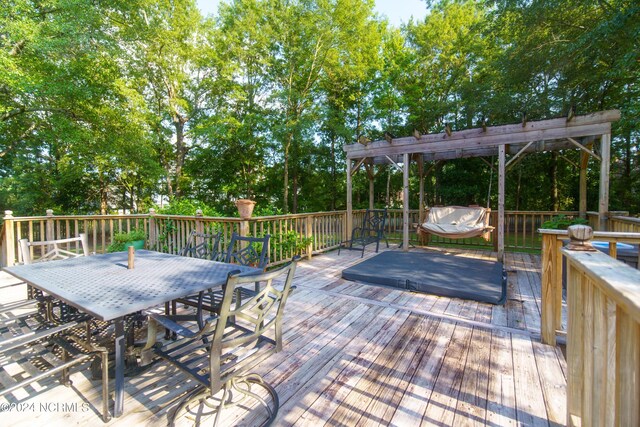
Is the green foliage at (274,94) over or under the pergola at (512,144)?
Answer: over

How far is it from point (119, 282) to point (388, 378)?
75.0 inches

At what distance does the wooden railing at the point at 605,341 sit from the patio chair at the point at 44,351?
2091mm

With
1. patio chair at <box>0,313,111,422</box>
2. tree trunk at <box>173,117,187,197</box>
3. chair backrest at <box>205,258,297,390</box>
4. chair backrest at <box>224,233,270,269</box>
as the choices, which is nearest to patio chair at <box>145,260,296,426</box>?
chair backrest at <box>205,258,297,390</box>

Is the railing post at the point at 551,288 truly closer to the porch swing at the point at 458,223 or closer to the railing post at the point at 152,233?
the porch swing at the point at 458,223

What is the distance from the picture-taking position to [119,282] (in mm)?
1874

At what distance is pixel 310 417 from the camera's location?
1545mm

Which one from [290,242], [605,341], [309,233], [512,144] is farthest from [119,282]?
[512,144]

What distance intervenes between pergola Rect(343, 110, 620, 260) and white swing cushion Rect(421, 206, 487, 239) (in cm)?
39

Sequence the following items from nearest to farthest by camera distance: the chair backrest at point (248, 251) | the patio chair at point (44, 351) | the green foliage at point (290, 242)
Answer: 1. the patio chair at point (44, 351)
2. the chair backrest at point (248, 251)
3. the green foliage at point (290, 242)

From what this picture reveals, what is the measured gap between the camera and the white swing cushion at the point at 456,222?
559cm

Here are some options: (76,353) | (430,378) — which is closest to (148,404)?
(76,353)

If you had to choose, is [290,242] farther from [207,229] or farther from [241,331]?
[241,331]

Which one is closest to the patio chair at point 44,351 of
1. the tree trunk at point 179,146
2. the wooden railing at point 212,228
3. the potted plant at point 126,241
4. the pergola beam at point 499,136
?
the wooden railing at point 212,228

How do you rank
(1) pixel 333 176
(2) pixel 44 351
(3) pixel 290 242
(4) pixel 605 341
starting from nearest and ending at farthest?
1. (4) pixel 605 341
2. (2) pixel 44 351
3. (3) pixel 290 242
4. (1) pixel 333 176
